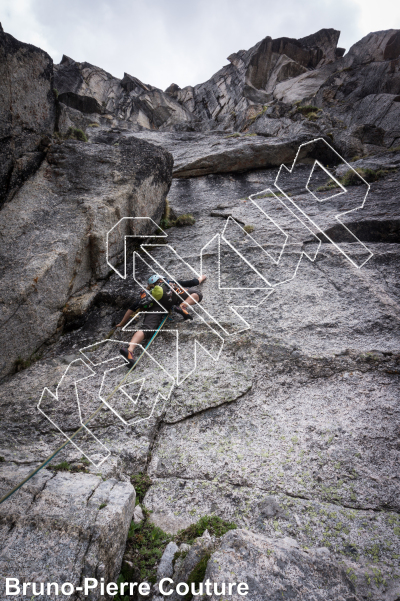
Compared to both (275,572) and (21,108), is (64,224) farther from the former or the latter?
(275,572)

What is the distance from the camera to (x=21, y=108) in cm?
831

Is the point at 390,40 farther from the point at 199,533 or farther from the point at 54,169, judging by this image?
the point at 199,533

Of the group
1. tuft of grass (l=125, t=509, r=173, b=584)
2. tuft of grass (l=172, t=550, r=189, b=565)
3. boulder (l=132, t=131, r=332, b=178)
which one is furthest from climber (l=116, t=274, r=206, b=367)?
boulder (l=132, t=131, r=332, b=178)

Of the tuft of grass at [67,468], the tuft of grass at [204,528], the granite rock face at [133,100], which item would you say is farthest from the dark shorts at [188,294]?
the granite rock face at [133,100]

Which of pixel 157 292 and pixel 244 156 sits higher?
pixel 244 156

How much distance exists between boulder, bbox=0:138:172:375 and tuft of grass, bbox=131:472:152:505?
416cm

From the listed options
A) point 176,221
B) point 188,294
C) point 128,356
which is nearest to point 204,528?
point 128,356

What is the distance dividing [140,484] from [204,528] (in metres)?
1.22

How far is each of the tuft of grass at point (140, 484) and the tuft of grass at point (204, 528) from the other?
84 cm

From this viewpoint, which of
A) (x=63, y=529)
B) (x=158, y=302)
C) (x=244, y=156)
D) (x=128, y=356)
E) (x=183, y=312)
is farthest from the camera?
(x=244, y=156)

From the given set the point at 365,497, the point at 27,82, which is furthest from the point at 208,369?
the point at 27,82

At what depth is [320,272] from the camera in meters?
7.98

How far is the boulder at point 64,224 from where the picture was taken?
6.87 meters

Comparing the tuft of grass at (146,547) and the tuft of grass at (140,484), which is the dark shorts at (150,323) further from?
the tuft of grass at (146,547)
